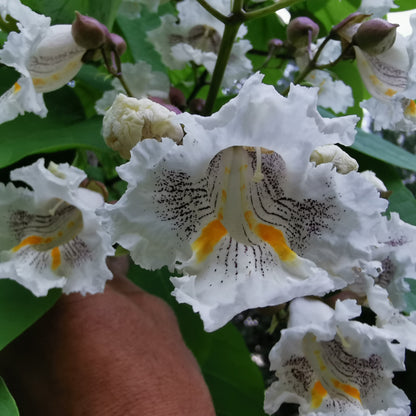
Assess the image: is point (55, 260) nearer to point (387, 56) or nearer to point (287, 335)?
point (287, 335)

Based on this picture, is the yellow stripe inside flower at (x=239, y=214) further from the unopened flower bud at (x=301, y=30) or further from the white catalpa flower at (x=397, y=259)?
the unopened flower bud at (x=301, y=30)

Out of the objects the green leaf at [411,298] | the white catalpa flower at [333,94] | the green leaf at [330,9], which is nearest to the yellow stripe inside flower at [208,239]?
the green leaf at [411,298]

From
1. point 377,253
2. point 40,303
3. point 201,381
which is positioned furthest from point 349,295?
point 40,303

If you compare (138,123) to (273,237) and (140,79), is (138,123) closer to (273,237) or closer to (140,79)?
(273,237)

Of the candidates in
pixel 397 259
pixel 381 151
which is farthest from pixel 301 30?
pixel 397 259

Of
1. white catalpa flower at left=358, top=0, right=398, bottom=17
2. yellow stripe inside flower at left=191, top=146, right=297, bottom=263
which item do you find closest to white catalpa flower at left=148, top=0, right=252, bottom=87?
white catalpa flower at left=358, top=0, right=398, bottom=17

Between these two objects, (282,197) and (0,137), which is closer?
(282,197)

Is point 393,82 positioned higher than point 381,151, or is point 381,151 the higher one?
point 393,82

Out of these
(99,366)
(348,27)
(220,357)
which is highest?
(348,27)
